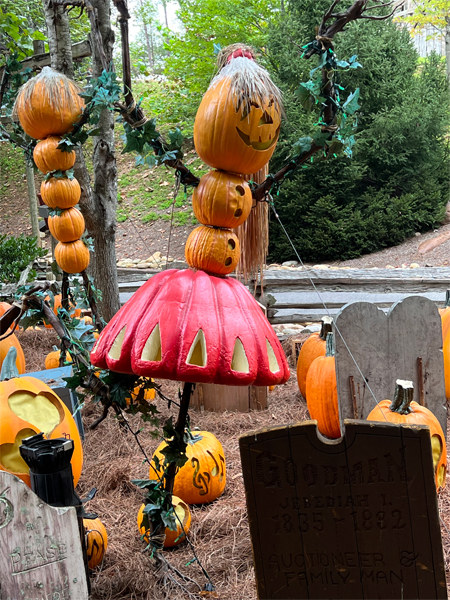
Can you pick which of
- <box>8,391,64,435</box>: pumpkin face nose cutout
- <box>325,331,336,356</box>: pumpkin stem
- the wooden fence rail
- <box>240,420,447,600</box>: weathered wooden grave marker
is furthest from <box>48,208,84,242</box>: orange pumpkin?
the wooden fence rail

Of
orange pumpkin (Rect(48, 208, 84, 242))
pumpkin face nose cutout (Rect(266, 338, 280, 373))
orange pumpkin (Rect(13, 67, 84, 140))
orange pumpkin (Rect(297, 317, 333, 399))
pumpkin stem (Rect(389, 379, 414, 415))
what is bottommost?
orange pumpkin (Rect(297, 317, 333, 399))

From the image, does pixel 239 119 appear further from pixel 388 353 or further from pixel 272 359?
pixel 388 353

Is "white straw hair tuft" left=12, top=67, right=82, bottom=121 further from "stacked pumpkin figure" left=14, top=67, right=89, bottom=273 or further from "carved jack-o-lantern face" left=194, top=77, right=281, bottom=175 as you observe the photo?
"carved jack-o-lantern face" left=194, top=77, right=281, bottom=175

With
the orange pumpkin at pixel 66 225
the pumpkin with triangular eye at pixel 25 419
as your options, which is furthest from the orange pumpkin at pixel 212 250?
the orange pumpkin at pixel 66 225

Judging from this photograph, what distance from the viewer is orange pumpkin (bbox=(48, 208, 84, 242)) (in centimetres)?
315

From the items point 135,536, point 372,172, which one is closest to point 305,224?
point 372,172

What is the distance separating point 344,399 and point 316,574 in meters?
1.98

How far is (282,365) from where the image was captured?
5.78 feet

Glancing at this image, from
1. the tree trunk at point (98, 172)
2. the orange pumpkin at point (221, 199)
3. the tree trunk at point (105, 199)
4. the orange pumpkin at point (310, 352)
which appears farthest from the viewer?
the orange pumpkin at point (310, 352)

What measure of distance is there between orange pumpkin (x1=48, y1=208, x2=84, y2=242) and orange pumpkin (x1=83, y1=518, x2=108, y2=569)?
1.72 m

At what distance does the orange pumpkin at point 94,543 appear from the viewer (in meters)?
2.13

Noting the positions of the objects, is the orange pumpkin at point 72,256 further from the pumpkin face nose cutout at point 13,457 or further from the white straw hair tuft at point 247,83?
the white straw hair tuft at point 247,83

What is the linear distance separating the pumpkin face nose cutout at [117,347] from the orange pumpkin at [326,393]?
2041mm

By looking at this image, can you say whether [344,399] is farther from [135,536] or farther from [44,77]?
[44,77]
